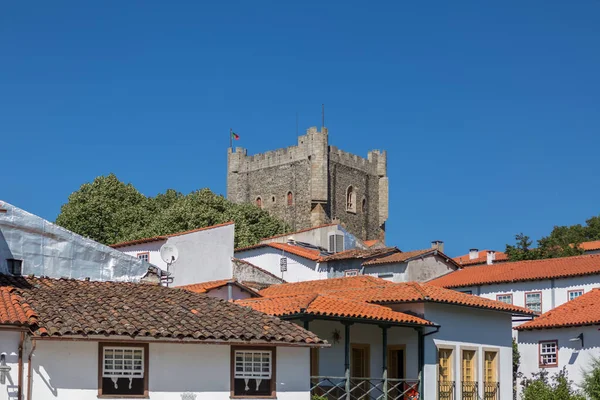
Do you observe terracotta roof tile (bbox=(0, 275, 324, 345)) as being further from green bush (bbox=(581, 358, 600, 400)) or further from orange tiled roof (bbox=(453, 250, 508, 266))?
orange tiled roof (bbox=(453, 250, 508, 266))

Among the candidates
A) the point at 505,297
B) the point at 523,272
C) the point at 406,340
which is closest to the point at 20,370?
the point at 406,340

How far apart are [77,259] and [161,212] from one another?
45.4m

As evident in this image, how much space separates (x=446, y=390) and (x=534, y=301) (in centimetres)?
1847

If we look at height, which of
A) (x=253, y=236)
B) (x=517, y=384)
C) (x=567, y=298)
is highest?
(x=253, y=236)

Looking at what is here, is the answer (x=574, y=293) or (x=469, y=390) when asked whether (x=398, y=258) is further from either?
(x=469, y=390)

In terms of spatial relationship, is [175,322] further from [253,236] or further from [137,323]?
[253,236]

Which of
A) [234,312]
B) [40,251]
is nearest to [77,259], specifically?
[40,251]

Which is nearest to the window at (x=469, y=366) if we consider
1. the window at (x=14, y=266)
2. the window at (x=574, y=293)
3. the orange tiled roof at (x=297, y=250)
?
the window at (x=14, y=266)

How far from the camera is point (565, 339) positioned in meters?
38.2

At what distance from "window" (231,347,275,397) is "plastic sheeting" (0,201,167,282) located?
727 centimetres

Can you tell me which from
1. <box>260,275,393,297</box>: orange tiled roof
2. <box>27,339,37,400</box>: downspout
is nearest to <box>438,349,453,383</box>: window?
<box>260,275,393,297</box>: orange tiled roof

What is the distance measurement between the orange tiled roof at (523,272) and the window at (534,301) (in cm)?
76

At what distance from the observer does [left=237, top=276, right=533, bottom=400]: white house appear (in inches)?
1113

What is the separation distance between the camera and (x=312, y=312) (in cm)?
2667
